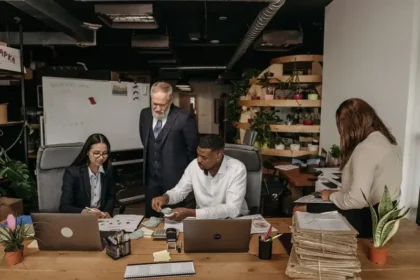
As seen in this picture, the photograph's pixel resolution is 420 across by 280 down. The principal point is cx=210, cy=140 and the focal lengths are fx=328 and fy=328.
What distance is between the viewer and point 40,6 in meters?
3.49

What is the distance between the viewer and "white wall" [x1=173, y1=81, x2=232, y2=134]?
12.7 metres

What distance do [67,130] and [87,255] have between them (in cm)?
314

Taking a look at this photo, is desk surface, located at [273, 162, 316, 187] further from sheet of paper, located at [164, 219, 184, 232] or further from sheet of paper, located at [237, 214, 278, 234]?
sheet of paper, located at [164, 219, 184, 232]

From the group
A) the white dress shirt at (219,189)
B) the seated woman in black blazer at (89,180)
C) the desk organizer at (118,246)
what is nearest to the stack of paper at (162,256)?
the desk organizer at (118,246)

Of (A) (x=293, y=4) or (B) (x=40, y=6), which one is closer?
(B) (x=40, y=6)

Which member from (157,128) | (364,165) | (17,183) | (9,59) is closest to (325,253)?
(364,165)

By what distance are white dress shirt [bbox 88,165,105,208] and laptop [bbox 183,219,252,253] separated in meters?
1.16

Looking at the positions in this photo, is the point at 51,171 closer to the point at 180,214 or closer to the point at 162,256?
the point at 180,214

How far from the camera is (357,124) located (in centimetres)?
198

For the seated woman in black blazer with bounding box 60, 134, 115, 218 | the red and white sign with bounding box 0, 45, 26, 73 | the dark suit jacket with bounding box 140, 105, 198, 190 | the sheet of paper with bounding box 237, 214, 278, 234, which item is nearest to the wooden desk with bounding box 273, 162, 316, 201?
the dark suit jacket with bounding box 140, 105, 198, 190

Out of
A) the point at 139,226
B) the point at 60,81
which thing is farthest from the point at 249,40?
the point at 139,226

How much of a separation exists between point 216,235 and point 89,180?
126cm

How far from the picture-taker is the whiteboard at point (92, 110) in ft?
13.8

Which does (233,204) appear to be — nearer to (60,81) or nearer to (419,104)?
(419,104)
